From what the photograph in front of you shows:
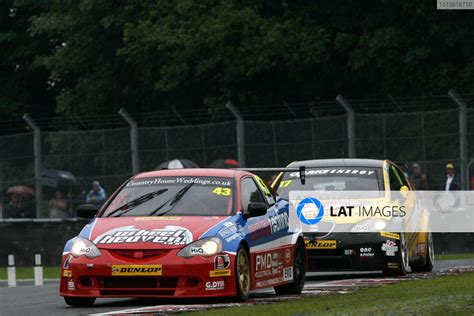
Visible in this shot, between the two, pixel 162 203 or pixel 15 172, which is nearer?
pixel 162 203

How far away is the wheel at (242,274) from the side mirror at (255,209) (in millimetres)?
548

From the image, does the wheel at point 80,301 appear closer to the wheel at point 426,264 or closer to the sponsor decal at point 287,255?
the sponsor decal at point 287,255

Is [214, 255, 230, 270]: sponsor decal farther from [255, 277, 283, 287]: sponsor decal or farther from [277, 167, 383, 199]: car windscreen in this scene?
[277, 167, 383, 199]: car windscreen

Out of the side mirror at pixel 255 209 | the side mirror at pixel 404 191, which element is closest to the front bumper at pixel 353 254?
the side mirror at pixel 404 191

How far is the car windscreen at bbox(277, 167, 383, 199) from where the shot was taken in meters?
20.2

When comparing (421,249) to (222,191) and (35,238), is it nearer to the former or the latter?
(222,191)

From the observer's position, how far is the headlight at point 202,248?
47.8ft

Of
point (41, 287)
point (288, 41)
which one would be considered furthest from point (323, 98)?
point (41, 287)

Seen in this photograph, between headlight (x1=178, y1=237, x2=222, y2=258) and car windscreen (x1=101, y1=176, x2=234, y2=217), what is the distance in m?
0.87

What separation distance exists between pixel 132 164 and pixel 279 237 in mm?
13865

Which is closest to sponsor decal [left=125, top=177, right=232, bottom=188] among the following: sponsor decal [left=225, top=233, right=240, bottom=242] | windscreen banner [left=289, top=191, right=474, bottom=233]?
sponsor decal [left=225, top=233, right=240, bottom=242]

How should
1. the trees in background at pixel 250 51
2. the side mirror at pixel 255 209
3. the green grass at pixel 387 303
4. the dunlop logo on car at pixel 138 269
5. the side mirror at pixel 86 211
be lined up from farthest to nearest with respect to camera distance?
the trees in background at pixel 250 51 → the side mirror at pixel 86 211 → the side mirror at pixel 255 209 → the dunlop logo on car at pixel 138 269 → the green grass at pixel 387 303

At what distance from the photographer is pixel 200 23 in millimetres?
43031

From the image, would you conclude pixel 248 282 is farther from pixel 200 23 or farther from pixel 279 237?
pixel 200 23
